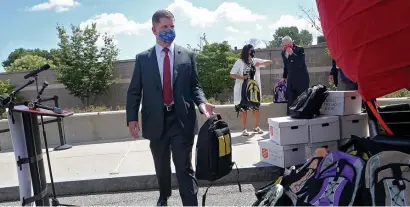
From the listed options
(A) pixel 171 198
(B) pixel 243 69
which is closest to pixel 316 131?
(A) pixel 171 198

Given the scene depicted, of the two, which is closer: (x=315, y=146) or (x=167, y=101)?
(x=167, y=101)

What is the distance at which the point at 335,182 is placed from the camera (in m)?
2.80

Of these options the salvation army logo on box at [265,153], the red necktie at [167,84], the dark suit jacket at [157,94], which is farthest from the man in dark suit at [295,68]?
the red necktie at [167,84]

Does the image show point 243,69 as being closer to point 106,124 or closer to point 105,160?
point 105,160

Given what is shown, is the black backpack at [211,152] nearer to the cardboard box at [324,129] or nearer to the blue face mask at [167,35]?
the blue face mask at [167,35]

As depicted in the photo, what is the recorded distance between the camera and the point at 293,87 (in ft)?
20.4

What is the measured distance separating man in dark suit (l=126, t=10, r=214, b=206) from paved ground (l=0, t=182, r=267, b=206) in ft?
2.19

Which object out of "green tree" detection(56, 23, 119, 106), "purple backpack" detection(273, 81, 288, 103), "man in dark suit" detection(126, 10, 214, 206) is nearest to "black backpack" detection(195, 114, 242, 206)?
"man in dark suit" detection(126, 10, 214, 206)

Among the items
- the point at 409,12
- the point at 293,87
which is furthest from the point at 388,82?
the point at 293,87

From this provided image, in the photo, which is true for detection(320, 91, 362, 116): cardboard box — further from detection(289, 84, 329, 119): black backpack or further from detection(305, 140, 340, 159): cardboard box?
detection(305, 140, 340, 159): cardboard box

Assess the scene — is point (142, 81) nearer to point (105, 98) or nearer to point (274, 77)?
point (274, 77)

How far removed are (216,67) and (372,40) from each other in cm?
1240

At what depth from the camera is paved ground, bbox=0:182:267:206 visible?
381 centimetres

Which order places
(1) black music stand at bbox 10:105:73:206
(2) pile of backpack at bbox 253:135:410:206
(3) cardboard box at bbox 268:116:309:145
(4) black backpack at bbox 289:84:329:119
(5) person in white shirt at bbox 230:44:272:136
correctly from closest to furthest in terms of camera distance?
(2) pile of backpack at bbox 253:135:410:206, (1) black music stand at bbox 10:105:73:206, (3) cardboard box at bbox 268:116:309:145, (4) black backpack at bbox 289:84:329:119, (5) person in white shirt at bbox 230:44:272:136
